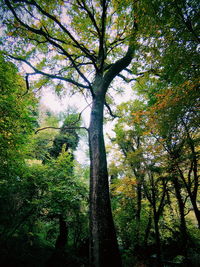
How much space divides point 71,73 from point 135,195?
8.48 metres

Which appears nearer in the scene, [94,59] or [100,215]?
[100,215]

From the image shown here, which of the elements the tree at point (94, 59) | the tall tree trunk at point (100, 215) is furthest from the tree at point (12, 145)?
the tall tree trunk at point (100, 215)

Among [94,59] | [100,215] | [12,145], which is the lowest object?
[100,215]

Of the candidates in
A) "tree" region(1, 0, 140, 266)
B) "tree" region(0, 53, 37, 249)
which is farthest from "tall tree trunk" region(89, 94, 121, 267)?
"tree" region(0, 53, 37, 249)

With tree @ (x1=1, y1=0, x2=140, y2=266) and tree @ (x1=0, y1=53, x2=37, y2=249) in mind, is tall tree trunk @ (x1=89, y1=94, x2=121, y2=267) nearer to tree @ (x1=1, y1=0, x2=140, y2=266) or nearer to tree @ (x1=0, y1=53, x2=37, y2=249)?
tree @ (x1=1, y1=0, x2=140, y2=266)

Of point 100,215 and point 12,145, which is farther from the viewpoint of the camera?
point 12,145

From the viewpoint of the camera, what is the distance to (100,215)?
6.19ft

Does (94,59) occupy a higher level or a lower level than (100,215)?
higher

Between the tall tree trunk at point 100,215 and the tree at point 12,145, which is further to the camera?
the tree at point 12,145

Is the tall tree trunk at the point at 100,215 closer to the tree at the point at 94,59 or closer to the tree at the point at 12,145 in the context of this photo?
the tree at the point at 94,59

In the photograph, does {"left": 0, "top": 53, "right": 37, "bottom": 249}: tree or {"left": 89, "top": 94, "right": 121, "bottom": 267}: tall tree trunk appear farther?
{"left": 0, "top": 53, "right": 37, "bottom": 249}: tree

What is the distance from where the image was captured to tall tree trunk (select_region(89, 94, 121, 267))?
5.34 ft

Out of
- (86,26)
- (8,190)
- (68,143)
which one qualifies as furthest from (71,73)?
(68,143)

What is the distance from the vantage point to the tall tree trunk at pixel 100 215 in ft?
5.34
